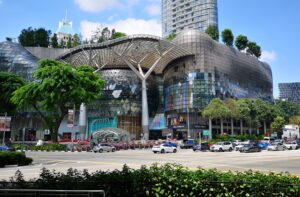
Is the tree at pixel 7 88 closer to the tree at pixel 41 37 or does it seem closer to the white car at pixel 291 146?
the white car at pixel 291 146

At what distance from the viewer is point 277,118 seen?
94312mm

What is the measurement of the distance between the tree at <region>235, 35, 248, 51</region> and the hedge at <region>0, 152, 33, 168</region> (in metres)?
101

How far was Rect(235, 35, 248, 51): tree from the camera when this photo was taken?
114350mm

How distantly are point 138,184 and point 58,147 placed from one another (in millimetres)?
48094

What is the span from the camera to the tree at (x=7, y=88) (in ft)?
219

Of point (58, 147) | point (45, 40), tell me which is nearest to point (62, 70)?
point (58, 147)

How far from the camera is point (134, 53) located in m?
92.2

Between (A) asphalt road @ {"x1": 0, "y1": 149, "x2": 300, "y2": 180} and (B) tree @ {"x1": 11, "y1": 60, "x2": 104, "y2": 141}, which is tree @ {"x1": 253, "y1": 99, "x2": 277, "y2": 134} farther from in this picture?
(A) asphalt road @ {"x1": 0, "y1": 149, "x2": 300, "y2": 180}

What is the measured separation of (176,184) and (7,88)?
222 feet

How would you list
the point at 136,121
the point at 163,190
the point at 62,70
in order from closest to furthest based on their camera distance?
the point at 163,190, the point at 62,70, the point at 136,121

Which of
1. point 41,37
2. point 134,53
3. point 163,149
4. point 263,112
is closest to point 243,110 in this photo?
point 263,112

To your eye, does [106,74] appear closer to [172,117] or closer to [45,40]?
[172,117]

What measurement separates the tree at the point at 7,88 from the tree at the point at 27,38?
199ft

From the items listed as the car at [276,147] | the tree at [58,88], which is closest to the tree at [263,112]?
the car at [276,147]
